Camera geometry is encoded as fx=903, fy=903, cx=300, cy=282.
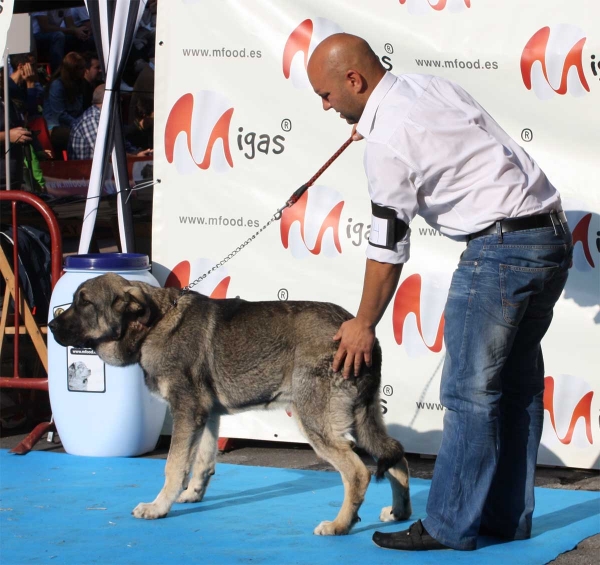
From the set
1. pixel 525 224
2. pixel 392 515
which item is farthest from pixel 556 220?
pixel 392 515

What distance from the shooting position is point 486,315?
4.01 meters

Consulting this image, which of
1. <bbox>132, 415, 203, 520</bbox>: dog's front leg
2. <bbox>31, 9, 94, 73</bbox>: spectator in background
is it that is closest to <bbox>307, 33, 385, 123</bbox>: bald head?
<bbox>132, 415, 203, 520</bbox>: dog's front leg

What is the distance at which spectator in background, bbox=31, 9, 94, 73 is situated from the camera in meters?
11.5

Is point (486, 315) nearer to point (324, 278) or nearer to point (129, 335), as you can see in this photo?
point (129, 335)

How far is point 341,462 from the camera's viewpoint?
464 cm

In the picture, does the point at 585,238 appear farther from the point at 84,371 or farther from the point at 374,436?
the point at 84,371

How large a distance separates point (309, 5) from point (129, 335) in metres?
2.73

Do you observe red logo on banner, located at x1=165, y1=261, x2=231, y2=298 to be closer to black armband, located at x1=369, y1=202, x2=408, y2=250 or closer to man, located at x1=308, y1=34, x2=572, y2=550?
man, located at x1=308, y1=34, x2=572, y2=550

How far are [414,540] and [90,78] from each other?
8305mm

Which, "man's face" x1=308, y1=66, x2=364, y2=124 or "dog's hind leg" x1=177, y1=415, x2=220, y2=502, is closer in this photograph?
"man's face" x1=308, y1=66, x2=364, y2=124

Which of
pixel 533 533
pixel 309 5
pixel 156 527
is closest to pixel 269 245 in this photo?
pixel 309 5

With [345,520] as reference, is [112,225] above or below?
above

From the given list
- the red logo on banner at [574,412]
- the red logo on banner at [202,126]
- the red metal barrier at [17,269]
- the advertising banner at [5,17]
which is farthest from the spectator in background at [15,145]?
the red logo on banner at [574,412]

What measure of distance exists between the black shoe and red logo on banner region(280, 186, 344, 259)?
2440mm
